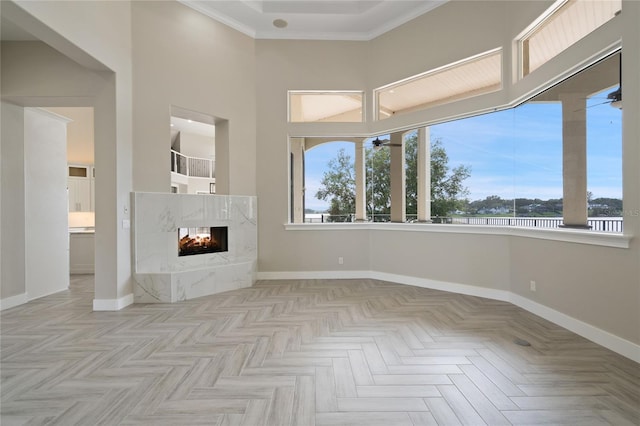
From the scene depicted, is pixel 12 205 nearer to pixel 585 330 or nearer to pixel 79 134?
pixel 79 134

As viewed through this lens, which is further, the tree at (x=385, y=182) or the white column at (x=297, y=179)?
the white column at (x=297, y=179)

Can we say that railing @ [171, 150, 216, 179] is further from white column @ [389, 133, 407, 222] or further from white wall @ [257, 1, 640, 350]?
white column @ [389, 133, 407, 222]

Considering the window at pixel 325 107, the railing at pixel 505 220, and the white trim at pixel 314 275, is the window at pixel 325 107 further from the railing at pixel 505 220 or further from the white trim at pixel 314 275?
the white trim at pixel 314 275

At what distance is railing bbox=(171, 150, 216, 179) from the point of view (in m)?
12.2

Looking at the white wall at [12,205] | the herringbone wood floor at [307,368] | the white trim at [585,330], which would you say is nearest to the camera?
the herringbone wood floor at [307,368]

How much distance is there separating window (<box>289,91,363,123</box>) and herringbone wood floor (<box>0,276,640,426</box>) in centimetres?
335

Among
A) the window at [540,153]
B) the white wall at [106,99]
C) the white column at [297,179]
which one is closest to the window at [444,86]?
the window at [540,153]

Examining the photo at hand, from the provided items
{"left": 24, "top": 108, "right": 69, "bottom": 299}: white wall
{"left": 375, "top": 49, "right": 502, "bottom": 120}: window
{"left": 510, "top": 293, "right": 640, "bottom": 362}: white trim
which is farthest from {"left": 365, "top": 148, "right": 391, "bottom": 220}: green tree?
{"left": 24, "top": 108, "right": 69, "bottom": 299}: white wall

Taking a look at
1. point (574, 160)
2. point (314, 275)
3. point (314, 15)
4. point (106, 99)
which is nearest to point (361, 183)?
point (314, 275)

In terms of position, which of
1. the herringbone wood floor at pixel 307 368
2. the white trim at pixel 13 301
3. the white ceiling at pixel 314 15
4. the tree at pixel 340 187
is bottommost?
the herringbone wood floor at pixel 307 368

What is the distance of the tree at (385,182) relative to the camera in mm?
4918

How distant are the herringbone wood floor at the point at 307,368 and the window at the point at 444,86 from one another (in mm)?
2972

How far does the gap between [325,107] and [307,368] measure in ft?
14.8

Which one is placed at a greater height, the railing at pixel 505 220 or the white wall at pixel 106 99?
the white wall at pixel 106 99
